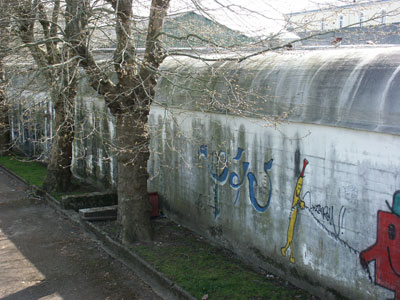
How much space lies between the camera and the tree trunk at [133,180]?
9.45 metres

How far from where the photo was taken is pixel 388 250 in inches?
240

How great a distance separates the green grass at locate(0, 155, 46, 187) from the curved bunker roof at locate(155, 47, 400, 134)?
28.7ft

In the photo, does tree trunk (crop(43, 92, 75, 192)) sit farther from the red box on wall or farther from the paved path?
the red box on wall

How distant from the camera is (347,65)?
6891mm

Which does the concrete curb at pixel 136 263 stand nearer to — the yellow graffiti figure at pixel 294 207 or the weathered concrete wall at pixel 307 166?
the weathered concrete wall at pixel 307 166

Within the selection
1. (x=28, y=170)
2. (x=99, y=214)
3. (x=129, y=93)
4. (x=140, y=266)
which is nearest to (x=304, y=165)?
(x=129, y=93)

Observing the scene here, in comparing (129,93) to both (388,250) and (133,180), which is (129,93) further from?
(388,250)

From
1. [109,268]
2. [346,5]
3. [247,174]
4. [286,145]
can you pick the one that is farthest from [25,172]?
[346,5]

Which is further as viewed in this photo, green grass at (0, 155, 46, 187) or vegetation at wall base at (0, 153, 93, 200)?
green grass at (0, 155, 46, 187)

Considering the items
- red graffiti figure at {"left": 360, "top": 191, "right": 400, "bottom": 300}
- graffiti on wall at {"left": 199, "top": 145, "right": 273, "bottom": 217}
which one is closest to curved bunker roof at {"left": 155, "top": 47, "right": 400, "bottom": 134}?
graffiti on wall at {"left": 199, "top": 145, "right": 273, "bottom": 217}

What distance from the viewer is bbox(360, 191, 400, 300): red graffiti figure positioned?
5.97m

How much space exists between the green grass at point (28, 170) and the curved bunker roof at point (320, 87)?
876 centimetres

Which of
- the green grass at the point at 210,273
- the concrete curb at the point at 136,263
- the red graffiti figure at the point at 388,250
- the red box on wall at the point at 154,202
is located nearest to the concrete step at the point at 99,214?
the concrete curb at the point at 136,263

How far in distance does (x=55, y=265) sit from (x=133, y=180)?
2309 mm
